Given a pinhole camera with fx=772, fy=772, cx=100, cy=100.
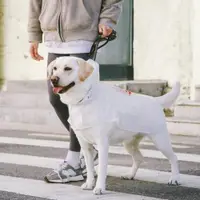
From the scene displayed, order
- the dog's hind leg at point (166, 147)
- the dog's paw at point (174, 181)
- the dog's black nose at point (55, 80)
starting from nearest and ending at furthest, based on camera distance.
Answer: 1. the dog's black nose at point (55, 80)
2. the dog's hind leg at point (166, 147)
3. the dog's paw at point (174, 181)

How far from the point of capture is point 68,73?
528cm

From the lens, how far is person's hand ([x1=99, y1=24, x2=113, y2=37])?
5.78 m

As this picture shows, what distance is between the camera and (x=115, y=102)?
541 cm

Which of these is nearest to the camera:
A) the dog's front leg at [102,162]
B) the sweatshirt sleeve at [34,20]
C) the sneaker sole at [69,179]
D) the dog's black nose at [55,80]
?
the dog's black nose at [55,80]

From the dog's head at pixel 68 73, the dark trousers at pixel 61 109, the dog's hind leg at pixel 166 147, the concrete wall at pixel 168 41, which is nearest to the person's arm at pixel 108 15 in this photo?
the dark trousers at pixel 61 109

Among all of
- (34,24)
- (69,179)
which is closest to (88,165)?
(69,179)

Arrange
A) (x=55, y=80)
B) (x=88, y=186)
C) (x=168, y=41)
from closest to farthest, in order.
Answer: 1. (x=55, y=80)
2. (x=88, y=186)
3. (x=168, y=41)

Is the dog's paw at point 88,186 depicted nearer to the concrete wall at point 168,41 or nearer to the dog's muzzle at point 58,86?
the dog's muzzle at point 58,86

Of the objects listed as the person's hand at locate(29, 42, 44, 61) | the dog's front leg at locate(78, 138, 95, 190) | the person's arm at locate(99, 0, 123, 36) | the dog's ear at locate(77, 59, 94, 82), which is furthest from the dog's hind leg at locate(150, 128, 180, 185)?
the person's hand at locate(29, 42, 44, 61)

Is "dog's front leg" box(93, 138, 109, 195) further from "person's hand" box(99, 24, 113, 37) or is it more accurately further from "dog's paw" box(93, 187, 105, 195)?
"person's hand" box(99, 24, 113, 37)

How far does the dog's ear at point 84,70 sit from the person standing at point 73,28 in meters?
0.51

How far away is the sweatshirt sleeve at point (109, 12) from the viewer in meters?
5.84

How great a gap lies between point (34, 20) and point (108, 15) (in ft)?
2.18

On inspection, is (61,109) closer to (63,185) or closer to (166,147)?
(63,185)
